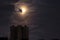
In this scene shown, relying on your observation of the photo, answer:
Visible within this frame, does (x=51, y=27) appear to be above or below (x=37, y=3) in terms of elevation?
below

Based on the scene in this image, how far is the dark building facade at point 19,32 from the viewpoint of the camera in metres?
6.28

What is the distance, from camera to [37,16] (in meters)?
6.12

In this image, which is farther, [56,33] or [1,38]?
[1,38]

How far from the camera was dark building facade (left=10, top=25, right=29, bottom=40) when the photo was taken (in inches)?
247

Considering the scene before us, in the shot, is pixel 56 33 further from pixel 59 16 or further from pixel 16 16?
pixel 16 16

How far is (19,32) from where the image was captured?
20.7 ft

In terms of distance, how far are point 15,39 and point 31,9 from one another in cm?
120

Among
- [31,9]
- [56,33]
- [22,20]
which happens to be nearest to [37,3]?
[31,9]

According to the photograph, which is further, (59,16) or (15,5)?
(15,5)

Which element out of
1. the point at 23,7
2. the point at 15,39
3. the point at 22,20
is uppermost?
the point at 23,7

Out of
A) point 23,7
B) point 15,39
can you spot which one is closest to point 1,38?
point 15,39

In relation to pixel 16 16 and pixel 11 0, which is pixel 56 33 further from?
pixel 11 0

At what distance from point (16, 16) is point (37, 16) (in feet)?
2.46

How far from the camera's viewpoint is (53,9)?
19.7ft
